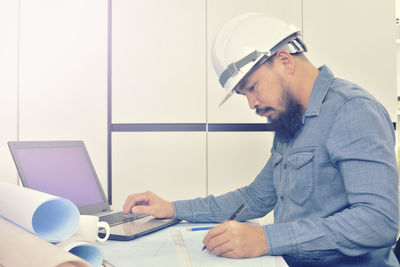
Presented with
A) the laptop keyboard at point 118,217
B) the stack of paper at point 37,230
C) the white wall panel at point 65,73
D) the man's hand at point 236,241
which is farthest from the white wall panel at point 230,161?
the stack of paper at point 37,230

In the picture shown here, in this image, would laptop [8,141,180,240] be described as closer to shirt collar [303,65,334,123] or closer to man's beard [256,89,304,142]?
man's beard [256,89,304,142]

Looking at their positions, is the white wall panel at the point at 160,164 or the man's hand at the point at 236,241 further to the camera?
the white wall panel at the point at 160,164

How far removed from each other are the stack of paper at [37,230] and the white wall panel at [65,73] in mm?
1357

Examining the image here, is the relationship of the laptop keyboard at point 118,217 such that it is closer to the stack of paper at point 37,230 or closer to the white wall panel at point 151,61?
the stack of paper at point 37,230

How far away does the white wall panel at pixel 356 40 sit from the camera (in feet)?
8.18

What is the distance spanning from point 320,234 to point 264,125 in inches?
57.8

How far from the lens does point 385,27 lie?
2.52 m

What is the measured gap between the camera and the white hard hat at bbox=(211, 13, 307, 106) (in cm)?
132

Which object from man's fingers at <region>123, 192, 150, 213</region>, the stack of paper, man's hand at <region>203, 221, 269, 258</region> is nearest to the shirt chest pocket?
man's hand at <region>203, 221, 269, 258</region>

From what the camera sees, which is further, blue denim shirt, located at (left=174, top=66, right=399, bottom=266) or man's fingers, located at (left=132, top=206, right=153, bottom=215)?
man's fingers, located at (left=132, top=206, right=153, bottom=215)

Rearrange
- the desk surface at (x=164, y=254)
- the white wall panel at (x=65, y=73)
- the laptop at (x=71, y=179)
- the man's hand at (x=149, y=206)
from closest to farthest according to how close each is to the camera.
Answer: the desk surface at (x=164, y=254) < the laptop at (x=71, y=179) < the man's hand at (x=149, y=206) < the white wall panel at (x=65, y=73)

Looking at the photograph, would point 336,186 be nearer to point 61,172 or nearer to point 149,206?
point 149,206

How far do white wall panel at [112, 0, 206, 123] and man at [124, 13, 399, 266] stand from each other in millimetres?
964

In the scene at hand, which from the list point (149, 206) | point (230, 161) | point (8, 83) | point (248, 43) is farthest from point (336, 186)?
point (8, 83)
